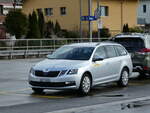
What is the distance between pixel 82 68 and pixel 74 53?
1.28 m

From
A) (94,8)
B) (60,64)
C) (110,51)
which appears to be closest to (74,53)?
(60,64)

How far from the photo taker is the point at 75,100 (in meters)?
14.1

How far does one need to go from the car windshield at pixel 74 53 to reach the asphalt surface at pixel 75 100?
1103mm

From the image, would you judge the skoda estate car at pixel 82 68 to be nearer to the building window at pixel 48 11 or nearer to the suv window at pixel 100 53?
the suv window at pixel 100 53

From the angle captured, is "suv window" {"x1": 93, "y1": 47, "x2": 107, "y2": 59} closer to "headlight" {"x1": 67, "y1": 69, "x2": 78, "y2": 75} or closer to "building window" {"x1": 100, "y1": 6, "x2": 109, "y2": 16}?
"headlight" {"x1": 67, "y1": 69, "x2": 78, "y2": 75}

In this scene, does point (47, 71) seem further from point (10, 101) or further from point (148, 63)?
point (148, 63)

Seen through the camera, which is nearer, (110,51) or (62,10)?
(110,51)

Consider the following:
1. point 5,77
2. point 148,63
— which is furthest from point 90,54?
point 5,77

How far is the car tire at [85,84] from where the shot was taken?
1516 centimetres

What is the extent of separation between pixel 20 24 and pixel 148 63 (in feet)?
96.5

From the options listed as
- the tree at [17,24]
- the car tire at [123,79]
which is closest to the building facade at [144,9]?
the tree at [17,24]

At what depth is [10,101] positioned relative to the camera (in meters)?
13.9

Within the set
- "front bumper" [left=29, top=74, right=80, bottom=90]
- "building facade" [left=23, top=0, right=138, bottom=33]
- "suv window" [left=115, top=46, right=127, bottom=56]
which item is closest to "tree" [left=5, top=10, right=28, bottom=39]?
"building facade" [left=23, top=0, right=138, bottom=33]

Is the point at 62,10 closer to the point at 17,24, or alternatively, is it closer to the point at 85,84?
the point at 17,24
